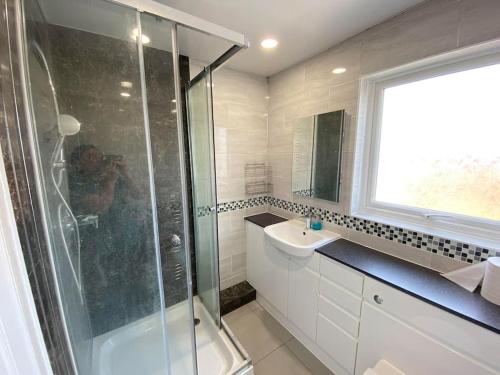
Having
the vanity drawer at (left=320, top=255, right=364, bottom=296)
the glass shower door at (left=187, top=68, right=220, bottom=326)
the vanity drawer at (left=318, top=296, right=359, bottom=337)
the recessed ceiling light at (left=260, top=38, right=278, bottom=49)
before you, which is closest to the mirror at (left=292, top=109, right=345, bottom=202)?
the vanity drawer at (left=320, top=255, right=364, bottom=296)

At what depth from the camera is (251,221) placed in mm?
2148

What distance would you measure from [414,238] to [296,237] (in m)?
0.87

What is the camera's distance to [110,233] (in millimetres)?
1152

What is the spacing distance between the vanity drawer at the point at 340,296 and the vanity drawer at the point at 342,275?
3cm

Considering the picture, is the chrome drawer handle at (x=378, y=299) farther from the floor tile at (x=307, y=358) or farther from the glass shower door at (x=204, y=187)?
the glass shower door at (x=204, y=187)

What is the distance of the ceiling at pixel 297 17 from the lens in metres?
1.17

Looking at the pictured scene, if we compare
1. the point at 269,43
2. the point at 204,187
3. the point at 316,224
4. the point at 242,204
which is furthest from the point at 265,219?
the point at 269,43

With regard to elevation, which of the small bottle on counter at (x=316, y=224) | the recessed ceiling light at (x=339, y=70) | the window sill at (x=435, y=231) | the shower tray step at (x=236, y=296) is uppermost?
the recessed ceiling light at (x=339, y=70)

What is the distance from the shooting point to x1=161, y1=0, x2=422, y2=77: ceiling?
1.17 metres

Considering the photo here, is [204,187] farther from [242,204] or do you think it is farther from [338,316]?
[338,316]

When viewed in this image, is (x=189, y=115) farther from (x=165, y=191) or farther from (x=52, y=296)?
(x=52, y=296)

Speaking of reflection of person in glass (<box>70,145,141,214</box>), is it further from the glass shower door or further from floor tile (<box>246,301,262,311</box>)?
floor tile (<box>246,301,262,311</box>)

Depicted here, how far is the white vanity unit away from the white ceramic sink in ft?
0.34

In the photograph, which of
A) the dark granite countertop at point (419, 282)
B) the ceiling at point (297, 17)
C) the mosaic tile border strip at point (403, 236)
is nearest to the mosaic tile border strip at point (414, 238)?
the mosaic tile border strip at point (403, 236)
